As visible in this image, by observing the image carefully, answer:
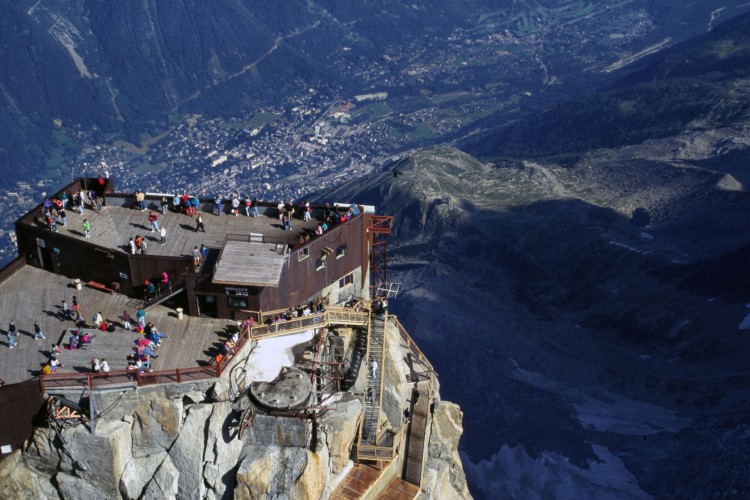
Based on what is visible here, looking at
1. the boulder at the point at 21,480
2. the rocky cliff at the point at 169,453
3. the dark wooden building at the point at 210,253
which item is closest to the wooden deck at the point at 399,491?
the rocky cliff at the point at 169,453

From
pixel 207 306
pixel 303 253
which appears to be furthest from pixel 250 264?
pixel 303 253

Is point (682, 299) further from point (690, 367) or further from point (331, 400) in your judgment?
point (331, 400)

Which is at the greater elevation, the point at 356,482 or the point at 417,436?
the point at 417,436

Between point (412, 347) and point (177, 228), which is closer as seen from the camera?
point (177, 228)

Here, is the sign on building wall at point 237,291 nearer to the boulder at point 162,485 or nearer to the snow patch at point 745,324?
the boulder at point 162,485

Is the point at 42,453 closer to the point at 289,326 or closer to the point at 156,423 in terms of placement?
the point at 156,423

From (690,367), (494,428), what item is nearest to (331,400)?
(494,428)

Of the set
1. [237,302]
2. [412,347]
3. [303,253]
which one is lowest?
[412,347]

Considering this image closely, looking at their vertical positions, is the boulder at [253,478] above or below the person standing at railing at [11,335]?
below

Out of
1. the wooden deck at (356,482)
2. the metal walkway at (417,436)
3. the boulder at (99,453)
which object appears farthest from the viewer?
the metal walkway at (417,436)
